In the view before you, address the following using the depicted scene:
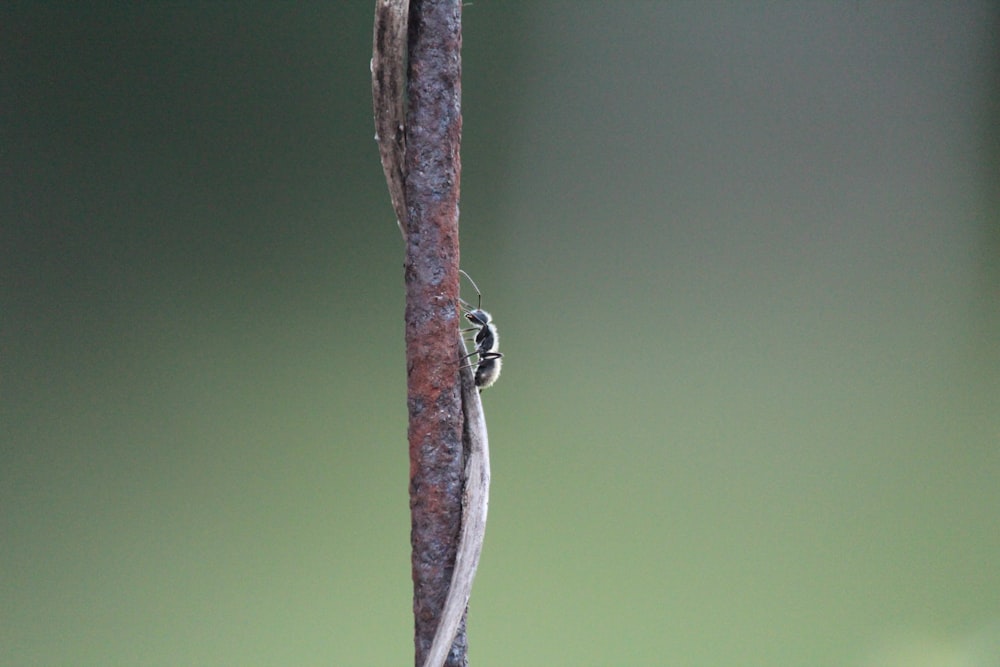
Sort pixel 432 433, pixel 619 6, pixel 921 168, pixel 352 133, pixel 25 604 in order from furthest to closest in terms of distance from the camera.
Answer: pixel 921 168
pixel 619 6
pixel 352 133
pixel 25 604
pixel 432 433

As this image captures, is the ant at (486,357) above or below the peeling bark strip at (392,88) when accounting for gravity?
below

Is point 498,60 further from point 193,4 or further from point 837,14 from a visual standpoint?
point 837,14

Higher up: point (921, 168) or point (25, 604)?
point (921, 168)

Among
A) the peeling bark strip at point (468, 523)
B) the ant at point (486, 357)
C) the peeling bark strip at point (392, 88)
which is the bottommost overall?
the peeling bark strip at point (468, 523)

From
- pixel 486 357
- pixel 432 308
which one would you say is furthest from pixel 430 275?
pixel 486 357

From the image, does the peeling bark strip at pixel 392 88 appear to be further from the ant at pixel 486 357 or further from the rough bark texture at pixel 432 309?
the ant at pixel 486 357

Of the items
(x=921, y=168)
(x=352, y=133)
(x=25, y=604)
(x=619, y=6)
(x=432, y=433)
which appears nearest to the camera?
(x=432, y=433)

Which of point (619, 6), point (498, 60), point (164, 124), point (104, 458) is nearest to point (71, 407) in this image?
point (104, 458)

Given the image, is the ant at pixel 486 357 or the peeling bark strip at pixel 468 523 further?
the ant at pixel 486 357

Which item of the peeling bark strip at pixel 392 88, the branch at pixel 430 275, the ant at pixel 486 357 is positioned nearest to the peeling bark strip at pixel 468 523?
the branch at pixel 430 275
